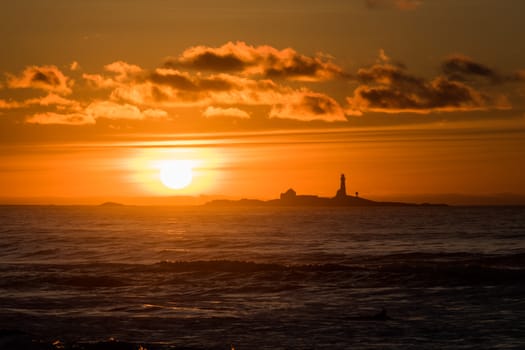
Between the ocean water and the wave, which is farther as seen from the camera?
the wave

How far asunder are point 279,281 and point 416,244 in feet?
144

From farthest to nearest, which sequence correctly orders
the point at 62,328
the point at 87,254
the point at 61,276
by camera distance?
the point at 87,254
the point at 61,276
the point at 62,328

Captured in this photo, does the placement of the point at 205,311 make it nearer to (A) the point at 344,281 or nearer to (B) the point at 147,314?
(B) the point at 147,314

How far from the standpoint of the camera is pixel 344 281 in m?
47.7

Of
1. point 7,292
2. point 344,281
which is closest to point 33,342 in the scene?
point 7,292

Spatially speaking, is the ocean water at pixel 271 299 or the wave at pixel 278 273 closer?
the ocean water at pixel 271 299

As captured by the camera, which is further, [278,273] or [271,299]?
[278,273]

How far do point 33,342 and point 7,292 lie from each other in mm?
21575

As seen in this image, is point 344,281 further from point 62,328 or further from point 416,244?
point 416,244

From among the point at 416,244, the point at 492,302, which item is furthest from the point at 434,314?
the point at 416,244

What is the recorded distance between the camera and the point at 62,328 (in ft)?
97.5

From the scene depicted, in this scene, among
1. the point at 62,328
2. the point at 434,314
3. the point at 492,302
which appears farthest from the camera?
the point at 492,302

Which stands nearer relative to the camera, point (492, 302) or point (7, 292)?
point (492, 302)

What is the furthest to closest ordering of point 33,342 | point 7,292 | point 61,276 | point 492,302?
point 61,276 → point 7,292 → point 492,302 → point 33,342
